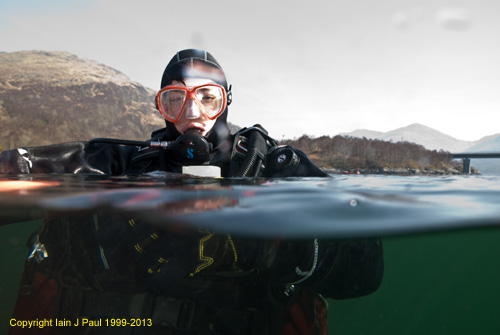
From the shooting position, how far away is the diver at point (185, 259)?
2500 mm

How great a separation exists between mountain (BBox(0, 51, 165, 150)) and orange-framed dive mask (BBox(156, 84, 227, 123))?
6619 centimetres

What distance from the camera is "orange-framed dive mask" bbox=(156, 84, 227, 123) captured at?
3557 millimetres

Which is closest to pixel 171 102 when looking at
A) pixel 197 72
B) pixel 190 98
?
pixel 190 98

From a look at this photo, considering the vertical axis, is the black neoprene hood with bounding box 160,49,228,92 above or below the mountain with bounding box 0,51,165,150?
below

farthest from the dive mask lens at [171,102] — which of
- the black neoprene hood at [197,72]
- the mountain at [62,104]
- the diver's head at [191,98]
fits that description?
the mountain at [62,104]

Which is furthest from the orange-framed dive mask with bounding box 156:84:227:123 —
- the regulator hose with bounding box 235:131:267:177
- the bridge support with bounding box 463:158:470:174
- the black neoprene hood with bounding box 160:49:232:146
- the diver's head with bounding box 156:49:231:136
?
the bridge support with bounding box 463:158:470:174

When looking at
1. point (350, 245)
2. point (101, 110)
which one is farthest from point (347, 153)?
point (101, 110)

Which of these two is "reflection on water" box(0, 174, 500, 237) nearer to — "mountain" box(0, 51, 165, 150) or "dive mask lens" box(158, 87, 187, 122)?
"dive mask lens" box(158, 87, 187, 122)

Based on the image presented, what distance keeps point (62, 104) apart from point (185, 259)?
114638 mm

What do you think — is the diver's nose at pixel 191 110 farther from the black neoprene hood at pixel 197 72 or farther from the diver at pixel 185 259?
the black neoprene hood at pixel 197 72

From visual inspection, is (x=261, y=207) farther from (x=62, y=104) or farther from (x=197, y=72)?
(x=62, y=104)

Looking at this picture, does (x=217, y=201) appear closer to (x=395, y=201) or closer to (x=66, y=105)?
(x=395, y=201)

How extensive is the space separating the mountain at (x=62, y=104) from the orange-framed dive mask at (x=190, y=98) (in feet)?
217

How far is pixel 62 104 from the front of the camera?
9638cm
